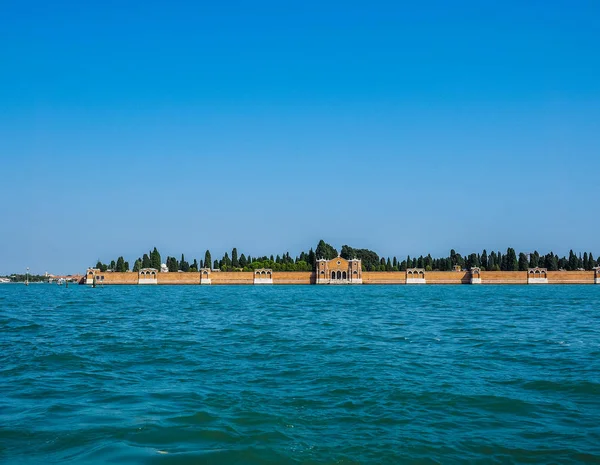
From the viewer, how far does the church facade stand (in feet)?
224

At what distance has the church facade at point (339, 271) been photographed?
6812 cm

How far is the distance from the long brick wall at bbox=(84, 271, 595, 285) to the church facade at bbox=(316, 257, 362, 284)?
4.40ft

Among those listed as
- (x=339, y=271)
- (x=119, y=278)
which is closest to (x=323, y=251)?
(x=339, y=271)

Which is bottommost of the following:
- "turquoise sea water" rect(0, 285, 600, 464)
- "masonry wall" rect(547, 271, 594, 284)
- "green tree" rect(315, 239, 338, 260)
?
"masonry wall" rect(547, 271, 594, 284)

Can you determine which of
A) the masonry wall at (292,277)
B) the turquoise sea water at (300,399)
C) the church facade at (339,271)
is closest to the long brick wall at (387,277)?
the masonry wall at (292,277)

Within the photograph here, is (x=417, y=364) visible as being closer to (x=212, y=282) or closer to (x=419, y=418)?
(x=419, y=418)

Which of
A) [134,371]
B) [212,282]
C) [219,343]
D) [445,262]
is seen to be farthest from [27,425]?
[445,262]

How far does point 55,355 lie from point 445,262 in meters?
72.9

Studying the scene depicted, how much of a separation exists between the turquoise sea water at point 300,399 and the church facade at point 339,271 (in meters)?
57.0

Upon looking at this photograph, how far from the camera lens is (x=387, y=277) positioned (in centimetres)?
7069

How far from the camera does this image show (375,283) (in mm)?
70375

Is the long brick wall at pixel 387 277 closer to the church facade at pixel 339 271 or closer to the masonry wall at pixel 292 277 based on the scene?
the masonry wall at pixel 292 277

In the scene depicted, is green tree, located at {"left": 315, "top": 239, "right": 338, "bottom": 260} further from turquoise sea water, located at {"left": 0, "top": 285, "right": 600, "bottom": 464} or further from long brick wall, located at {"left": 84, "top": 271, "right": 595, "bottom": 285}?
turquoise sea water, located at {"left": 0, "top": 285, "right": 600, "bottom": 464}

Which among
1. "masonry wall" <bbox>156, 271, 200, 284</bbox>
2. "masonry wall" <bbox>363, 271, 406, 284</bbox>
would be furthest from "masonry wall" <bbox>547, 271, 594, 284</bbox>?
"masonry wall" <bbox>156, 271, 200, 284</bbox>
